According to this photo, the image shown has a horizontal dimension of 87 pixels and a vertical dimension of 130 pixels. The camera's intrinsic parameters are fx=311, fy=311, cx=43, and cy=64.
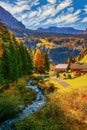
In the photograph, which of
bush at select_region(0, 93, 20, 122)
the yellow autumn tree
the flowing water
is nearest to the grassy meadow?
the flowing water

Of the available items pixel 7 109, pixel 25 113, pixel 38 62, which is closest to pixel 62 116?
pixel 25 113

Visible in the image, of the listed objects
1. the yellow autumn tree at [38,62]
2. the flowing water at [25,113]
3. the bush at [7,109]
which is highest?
the bush at [7,109]

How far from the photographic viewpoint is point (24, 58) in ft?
413

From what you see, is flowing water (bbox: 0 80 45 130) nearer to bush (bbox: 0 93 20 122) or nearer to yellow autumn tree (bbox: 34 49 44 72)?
bush (bbox: 0 93 20 122)

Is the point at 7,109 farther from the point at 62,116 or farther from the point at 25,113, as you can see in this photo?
the point at 62,116

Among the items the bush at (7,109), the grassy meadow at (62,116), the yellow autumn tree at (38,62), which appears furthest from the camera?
the yellow autumn tree at (38,62)

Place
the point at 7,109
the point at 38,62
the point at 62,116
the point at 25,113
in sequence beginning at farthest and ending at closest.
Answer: the point at 38,62 → the point at 25,113 → the point at 7,109 → the point at 62,116

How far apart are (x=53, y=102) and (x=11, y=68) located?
36860 millimetres

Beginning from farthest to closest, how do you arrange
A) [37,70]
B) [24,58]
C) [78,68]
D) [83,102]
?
1. [37,70]
2. [78,68]
3. [24,58]
4. [83,102]

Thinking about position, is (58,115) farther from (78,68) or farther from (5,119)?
(78,68)

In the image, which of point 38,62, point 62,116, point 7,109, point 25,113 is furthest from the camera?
point 38,62

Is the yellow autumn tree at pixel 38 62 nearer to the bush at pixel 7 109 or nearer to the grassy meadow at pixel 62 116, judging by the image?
the grassy meadow at pixel 62 116

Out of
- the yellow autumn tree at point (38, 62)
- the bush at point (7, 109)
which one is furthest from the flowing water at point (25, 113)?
the yellow autumn tree at point (38, 62)

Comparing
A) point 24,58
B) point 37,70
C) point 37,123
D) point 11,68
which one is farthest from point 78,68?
→ point 37,123
